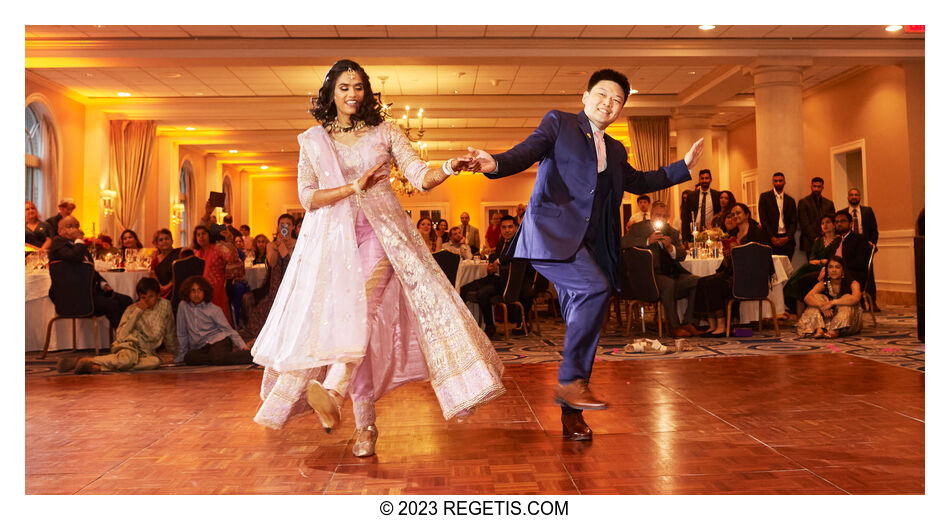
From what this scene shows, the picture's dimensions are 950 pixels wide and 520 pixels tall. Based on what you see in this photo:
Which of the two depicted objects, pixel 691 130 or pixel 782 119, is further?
pixel 691 130

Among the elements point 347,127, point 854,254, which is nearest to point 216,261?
point 347,127

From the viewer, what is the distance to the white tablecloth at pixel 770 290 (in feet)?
22.2

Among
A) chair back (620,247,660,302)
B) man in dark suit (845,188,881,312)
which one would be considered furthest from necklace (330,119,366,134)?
man in dark suit (845,188,881,312)

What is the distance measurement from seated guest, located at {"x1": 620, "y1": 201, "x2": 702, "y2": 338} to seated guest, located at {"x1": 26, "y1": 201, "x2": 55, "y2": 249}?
565cm

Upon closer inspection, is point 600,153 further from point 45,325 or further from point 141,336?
point 45,325

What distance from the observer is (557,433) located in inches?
115

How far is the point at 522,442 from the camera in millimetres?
2775

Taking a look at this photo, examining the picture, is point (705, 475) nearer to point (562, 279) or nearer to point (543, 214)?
point (562, 279)

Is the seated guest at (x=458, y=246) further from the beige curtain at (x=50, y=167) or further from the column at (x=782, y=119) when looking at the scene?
the beige curtain at (x=50, y=167)

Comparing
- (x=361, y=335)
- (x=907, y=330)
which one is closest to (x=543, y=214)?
(x=361, y=335)

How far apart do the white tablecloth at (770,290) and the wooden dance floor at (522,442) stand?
2.50 meters

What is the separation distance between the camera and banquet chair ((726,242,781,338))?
6.37 metres

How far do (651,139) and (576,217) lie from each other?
35.9 feet

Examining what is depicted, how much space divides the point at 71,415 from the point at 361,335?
77.9 inches
